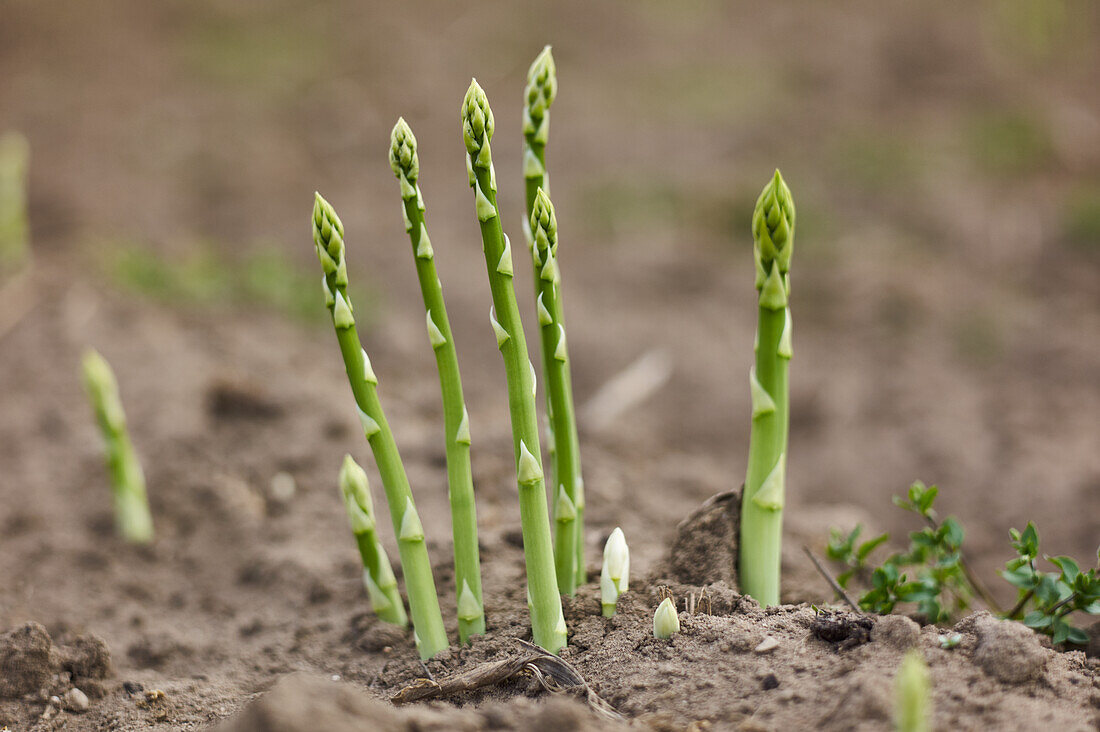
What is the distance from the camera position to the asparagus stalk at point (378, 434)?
2.17 meters

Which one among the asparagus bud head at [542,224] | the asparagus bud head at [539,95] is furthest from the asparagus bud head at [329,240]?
the asparagus bud head at [539,95]

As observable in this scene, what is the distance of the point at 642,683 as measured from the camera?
210 centimetres

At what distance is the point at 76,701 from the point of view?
245 centimetres

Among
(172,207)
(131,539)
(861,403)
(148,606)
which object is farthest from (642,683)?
(172,207)

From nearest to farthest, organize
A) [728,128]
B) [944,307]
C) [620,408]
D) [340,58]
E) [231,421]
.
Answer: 1. [231,421]
2. [620,408]
3. [944,307]
4. [728,128]
5. [340,58]

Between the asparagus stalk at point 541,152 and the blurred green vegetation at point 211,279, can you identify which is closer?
the asparagus stalk at point 541,152

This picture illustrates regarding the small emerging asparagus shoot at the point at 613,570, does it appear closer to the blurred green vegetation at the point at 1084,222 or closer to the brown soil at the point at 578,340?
the brown soil at the point at 578,340

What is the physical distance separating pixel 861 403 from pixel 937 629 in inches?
122

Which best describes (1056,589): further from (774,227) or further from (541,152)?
(541,152)

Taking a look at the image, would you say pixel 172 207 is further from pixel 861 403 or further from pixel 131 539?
pixel 861 403

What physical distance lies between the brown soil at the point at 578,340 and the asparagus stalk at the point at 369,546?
118 millimetres

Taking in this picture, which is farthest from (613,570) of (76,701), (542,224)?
(76,701)

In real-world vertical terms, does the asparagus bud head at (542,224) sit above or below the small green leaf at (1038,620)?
above

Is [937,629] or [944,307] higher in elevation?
[944,307]
